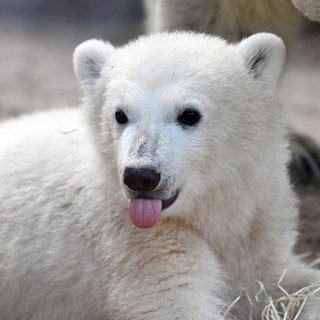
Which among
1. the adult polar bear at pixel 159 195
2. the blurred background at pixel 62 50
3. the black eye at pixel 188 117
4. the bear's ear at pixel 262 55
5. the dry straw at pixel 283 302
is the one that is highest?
the bear's ear at pixel 262 55

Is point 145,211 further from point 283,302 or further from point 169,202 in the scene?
point 283,302

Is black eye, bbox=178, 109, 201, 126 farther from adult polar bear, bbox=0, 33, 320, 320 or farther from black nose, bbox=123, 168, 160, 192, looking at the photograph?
black nose, bbox=123, 168, 160, 192

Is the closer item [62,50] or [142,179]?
[142,179]

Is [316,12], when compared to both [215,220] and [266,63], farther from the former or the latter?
[215,220]

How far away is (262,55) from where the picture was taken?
3641mm

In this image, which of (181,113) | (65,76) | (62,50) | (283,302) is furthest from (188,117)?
(62,50)

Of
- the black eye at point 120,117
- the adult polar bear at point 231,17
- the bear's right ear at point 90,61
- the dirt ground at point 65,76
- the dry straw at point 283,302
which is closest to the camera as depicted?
the black eye at point 120,117

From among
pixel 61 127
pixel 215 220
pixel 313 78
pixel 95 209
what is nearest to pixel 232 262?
pixel 215 220

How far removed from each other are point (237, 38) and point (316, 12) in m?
0.98

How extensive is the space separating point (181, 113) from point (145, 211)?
0.32 m

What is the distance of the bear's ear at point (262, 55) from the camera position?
3.63 m

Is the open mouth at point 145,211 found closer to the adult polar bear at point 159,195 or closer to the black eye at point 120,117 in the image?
the adult polar bear at point 159,195

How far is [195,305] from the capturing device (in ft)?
11.3

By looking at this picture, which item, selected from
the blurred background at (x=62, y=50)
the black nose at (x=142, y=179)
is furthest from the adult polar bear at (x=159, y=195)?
the blurred background at (x=62, y=50)
